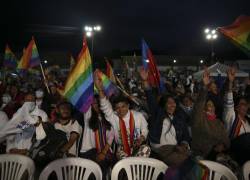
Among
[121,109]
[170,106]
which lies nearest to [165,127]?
[170,106]

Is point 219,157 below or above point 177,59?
below

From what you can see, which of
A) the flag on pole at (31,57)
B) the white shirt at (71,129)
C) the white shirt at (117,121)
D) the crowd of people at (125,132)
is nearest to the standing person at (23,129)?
the crowd of people at (125,132)

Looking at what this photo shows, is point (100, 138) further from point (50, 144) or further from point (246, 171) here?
point (246, 171)

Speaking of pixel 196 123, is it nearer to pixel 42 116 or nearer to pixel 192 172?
pixel 192 172

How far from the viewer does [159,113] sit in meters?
4.89

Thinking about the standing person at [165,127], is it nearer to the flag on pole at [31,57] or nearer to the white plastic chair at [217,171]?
the white plastic chair at [217,171]

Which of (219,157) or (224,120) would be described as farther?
(224,120)

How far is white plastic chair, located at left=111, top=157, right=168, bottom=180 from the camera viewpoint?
3854 mm

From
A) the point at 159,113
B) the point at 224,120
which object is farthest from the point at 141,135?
the point at 224,120

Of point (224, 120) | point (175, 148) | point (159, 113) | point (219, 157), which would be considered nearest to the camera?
point (175, 148)

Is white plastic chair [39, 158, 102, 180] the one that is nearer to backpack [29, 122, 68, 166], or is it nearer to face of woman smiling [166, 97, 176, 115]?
backpack [29, 122, 68, 166]

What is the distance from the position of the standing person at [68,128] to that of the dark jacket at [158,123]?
1254 millimetres

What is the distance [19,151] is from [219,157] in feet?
10.3

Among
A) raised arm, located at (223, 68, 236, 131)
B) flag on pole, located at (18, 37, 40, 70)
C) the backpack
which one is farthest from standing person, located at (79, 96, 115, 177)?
flag on pole, located at (18, 37, 40, 70)
